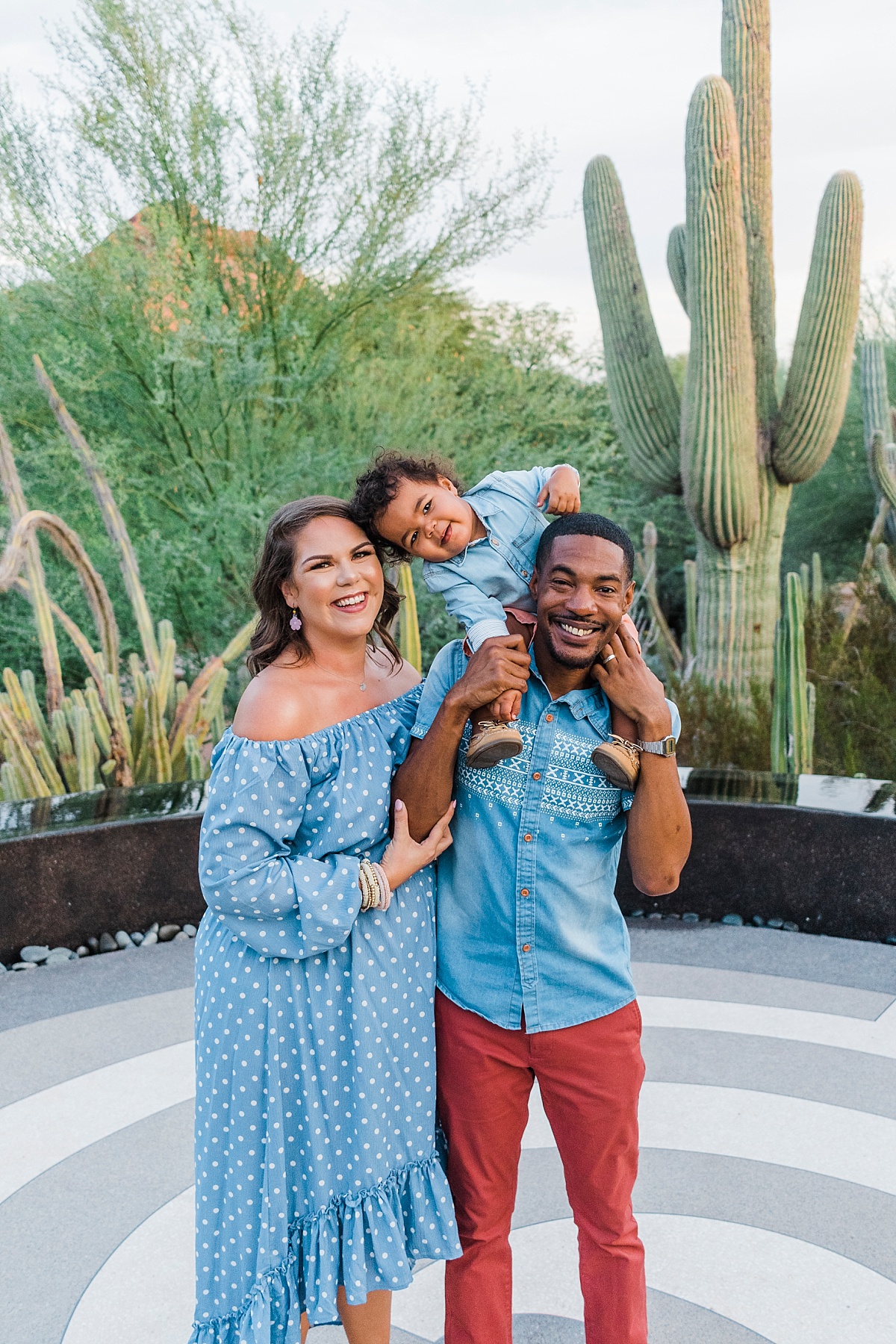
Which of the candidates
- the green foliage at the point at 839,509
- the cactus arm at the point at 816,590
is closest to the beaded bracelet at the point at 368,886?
the cactus arm at the point at 816,590

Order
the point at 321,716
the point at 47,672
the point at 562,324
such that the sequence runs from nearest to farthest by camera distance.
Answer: the point at 321,716
the point at 47,672
the point at 562,324

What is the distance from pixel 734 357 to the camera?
7.86 m

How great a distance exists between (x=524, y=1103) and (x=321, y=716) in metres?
0.81

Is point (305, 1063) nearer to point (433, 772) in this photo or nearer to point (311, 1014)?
point (311, 1014)

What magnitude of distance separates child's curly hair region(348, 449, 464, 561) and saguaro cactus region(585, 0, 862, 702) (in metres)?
6.14

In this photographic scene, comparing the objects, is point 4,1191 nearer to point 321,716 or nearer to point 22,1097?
point 22,1097

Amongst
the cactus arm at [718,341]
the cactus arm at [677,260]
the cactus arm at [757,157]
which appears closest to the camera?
the cactus arm at [718,341]

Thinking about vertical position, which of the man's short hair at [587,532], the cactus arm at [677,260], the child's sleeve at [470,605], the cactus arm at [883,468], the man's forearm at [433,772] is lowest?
the man's forearm at [433,772]

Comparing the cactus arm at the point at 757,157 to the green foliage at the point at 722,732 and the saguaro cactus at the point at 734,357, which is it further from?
the green foliage at the point at 722,732

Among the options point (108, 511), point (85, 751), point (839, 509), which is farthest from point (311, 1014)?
point (839, 509)

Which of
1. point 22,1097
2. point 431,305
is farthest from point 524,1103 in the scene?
point 431,305

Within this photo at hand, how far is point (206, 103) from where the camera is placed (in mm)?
10266

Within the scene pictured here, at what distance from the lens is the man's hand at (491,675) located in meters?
1.74

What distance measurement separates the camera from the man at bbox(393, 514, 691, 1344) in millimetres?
1819
